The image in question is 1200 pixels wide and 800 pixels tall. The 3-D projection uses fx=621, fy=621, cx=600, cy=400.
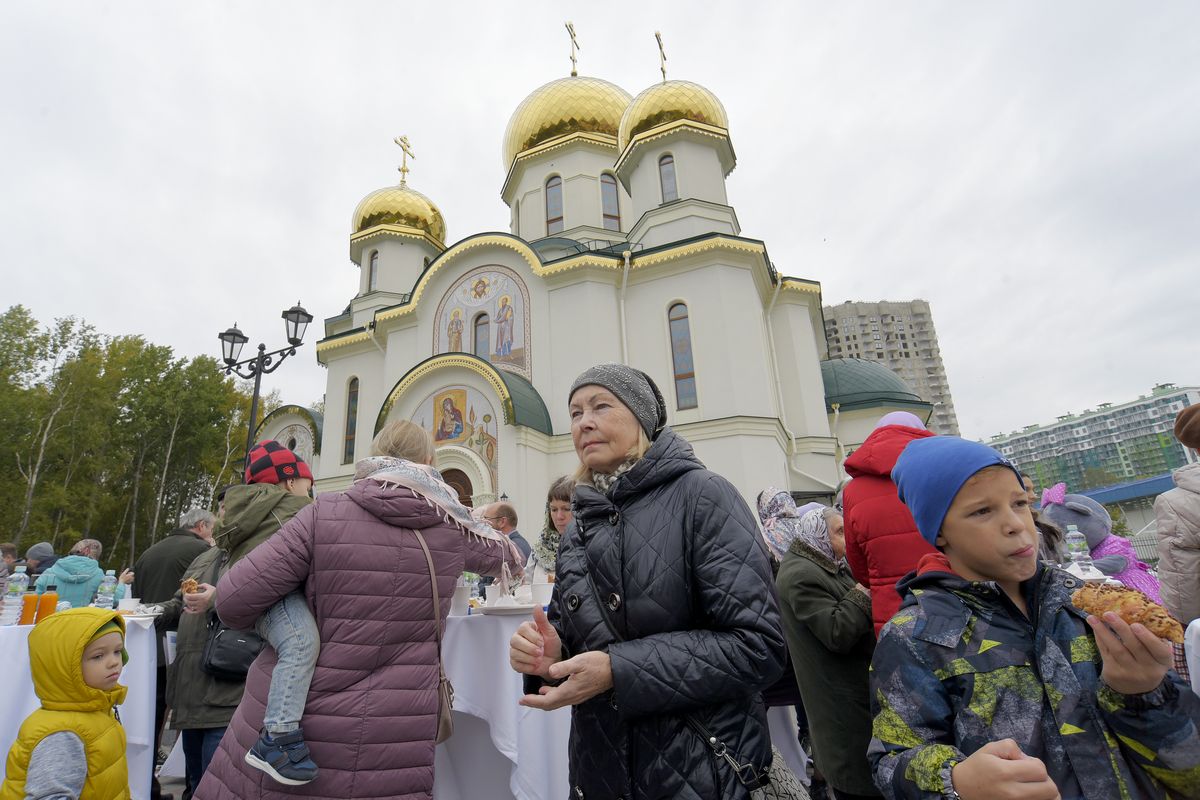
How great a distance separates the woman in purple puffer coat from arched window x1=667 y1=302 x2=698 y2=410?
11.6 m

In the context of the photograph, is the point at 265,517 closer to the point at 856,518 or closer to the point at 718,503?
the point at 718,503

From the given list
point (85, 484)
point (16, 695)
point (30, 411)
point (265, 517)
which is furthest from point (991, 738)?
point (85, 484)

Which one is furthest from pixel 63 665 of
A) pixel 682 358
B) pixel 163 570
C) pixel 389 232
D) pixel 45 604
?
pixel 389 232

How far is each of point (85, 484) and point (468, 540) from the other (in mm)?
28574

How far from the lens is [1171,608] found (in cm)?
260

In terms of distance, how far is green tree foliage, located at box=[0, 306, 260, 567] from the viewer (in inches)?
835

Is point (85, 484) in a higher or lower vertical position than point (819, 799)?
higher

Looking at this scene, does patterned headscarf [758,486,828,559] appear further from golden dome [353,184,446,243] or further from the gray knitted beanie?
golden dome [353,184,446,243]

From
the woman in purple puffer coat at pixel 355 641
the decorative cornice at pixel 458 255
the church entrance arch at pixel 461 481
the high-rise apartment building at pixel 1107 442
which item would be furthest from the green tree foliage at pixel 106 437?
the high-rise apartment building at pixel 1107 442

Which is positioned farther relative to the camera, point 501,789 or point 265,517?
point 501,789

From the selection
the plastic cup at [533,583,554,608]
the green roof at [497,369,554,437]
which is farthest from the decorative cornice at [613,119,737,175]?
the plastic cup at [533,583,554,608]

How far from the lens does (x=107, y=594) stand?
14.1 ft

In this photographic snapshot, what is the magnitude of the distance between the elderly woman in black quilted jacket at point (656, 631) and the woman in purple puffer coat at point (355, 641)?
0.63 m

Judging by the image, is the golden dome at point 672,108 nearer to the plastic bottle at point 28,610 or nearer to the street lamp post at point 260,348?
the street lamp post at point 260,348
